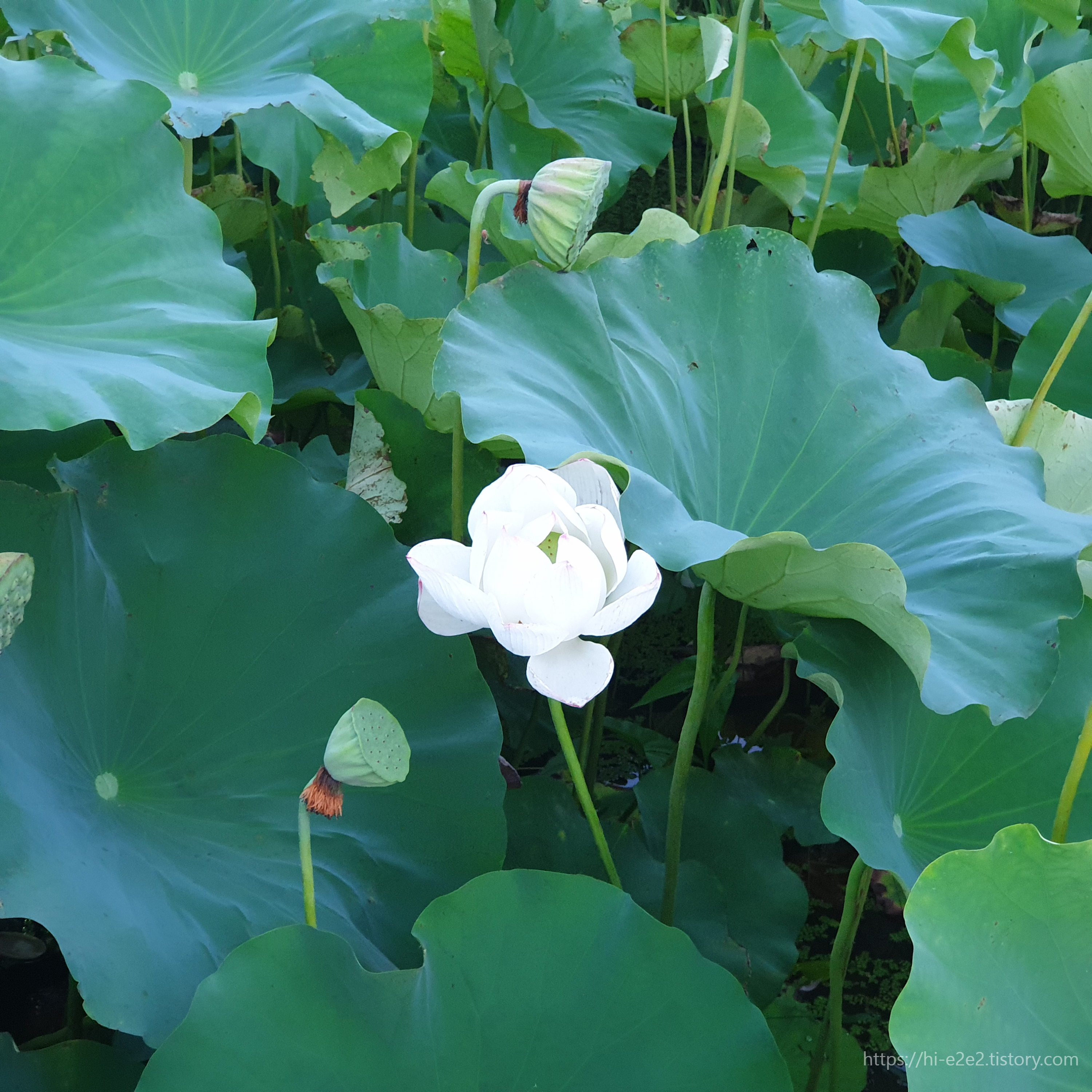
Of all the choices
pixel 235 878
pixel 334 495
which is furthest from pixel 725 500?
pixel 235 878

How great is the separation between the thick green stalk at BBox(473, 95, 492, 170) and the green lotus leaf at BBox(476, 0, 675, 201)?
0.02 metres

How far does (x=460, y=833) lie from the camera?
2.61 feet

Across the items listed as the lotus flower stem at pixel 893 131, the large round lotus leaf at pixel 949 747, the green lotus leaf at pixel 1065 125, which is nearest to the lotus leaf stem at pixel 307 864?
the large round lotus leaf at pixel 949 747

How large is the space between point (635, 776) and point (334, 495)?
0.73 m

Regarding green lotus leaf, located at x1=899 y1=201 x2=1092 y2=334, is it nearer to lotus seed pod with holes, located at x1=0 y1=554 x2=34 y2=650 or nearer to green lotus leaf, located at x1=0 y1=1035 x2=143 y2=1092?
lotus seed pod with holes, located at x1=0 y1=554 x2=34 y2=650

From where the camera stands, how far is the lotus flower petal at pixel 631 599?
0.57m

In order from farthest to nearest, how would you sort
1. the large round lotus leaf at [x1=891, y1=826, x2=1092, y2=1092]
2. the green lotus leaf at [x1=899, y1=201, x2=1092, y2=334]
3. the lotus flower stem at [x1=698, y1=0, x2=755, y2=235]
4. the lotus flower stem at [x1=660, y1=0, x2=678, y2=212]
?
1. the lotus flower stem at [x1=660, y1=0, x2=678, y2=212]
2. the green lotus leaf at [x1=899, y1=201, x2=1092, y2=334]
3. the lotus flower stem at [x1=698, y1=0, x2=755, y2=235]
4. the large round lotus leaf at [x1=891, y1=826, x2=1092, y2=1092]

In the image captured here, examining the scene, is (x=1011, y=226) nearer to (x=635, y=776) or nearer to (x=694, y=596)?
(x=694, y=596)

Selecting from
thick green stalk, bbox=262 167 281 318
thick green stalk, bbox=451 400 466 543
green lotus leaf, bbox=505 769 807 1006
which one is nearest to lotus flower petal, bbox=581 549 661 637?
thick green stalk, bbox=451 400 466 543

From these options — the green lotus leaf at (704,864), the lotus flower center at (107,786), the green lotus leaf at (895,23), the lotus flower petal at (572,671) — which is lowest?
the green lotus leaf at (704,864)

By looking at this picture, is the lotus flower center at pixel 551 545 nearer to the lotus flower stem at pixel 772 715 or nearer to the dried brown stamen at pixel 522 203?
the dried brown stamen at pixel 522 203

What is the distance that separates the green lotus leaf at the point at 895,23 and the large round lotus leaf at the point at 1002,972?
2.90 feet

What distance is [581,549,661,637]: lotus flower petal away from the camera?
57 centimetres

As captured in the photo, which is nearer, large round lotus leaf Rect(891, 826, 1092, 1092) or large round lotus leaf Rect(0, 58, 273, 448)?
large round lotus leaf Rect(891, 826, 1092, 1092)
